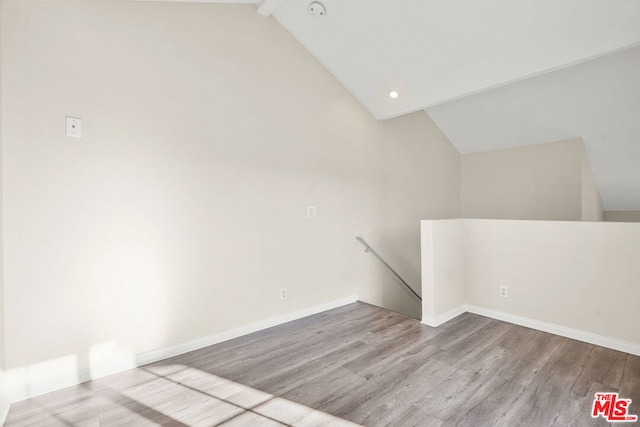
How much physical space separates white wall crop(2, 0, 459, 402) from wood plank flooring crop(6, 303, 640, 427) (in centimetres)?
37

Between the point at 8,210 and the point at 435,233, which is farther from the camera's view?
the point at 435,233

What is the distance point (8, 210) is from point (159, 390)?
147 cm

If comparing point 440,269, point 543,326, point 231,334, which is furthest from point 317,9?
point 543,326

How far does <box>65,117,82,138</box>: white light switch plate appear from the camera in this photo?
81.6 inches

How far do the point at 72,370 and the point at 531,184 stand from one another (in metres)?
5.79

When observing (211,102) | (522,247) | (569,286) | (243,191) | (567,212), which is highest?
(211,102)

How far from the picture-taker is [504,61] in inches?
107

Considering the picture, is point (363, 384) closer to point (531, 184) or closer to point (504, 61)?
point (504, 61)

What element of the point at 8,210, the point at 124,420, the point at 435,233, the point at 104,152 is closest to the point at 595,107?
the point at 435,233

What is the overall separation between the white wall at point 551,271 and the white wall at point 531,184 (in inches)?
70.5

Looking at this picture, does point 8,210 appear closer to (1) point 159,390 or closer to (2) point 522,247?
(1) point 159,390

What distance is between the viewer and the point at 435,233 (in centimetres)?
312

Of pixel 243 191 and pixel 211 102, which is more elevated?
pixel 211 102

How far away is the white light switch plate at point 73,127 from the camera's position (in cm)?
207
